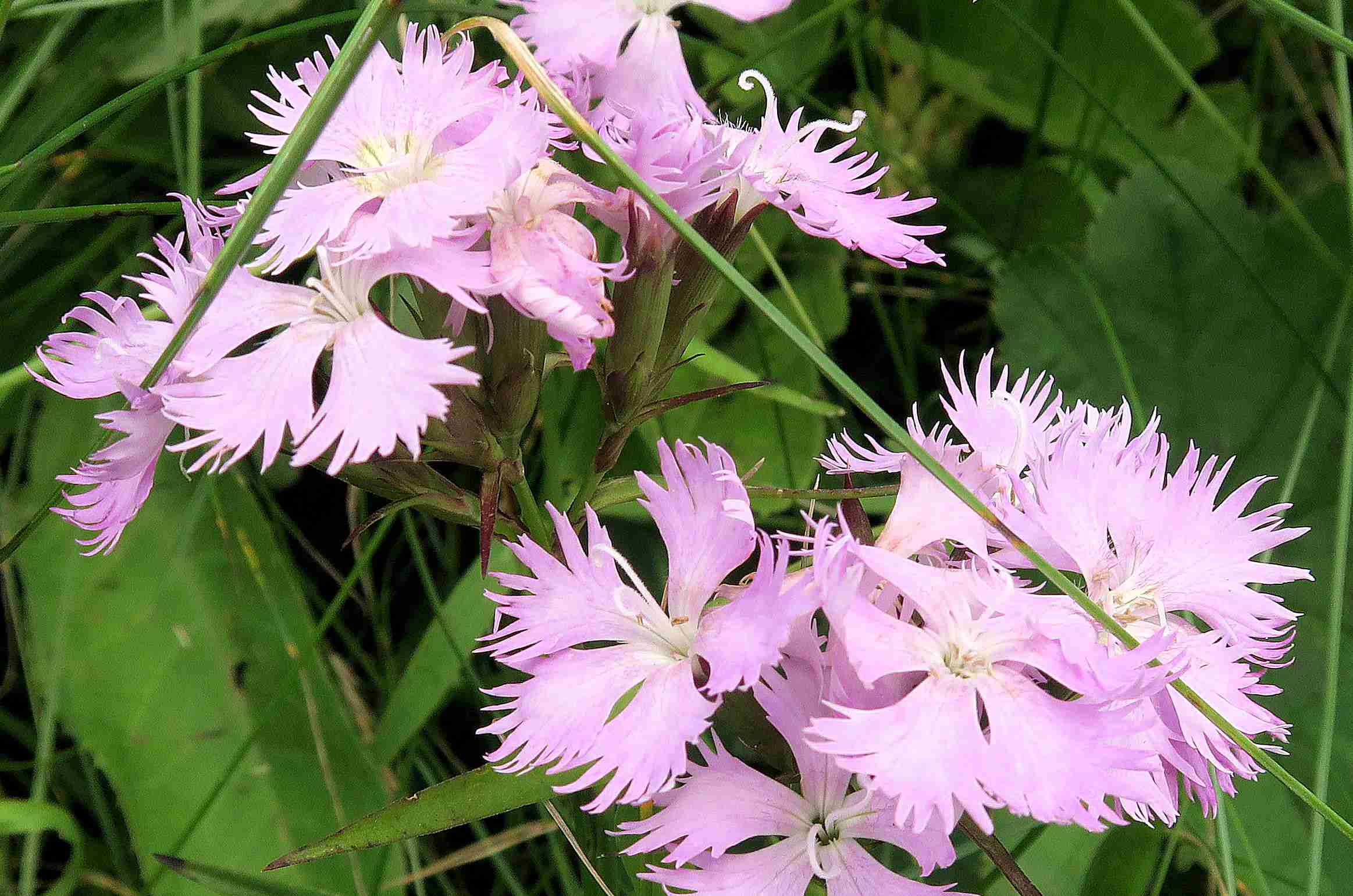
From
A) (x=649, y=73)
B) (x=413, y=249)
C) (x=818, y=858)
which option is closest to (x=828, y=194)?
(x=649, y=73)

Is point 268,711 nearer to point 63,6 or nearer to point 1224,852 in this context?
point 63,6

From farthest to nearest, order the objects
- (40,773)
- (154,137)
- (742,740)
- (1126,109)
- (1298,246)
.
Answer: (1126,109), (154,137), (1298,246), (40,773), (742,740)

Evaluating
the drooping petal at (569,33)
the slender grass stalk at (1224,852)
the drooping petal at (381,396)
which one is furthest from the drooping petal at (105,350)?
the slender grass stalk at (1224,852)

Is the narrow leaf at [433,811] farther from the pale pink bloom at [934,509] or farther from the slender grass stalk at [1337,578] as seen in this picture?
the slender grass stalk at [1337,578]

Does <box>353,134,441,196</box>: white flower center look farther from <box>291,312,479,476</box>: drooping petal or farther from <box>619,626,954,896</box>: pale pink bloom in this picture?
<box>619,626,954,896</box>: pale pink bloom

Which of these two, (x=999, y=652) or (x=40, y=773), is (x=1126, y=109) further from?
(x=40, y=773)

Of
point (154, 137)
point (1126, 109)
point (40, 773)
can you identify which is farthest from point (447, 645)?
point (1126, 109)
